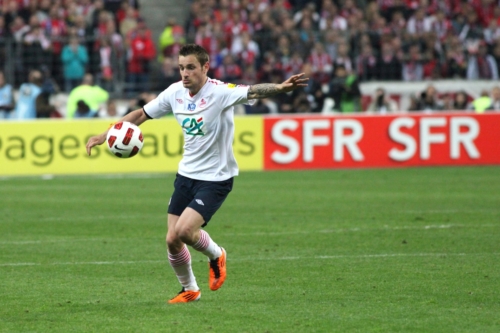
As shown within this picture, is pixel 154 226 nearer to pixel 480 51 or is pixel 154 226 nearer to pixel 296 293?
pixel 296 293

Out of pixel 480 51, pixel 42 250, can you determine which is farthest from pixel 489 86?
pixel 42 250

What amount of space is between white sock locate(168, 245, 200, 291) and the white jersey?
622mm

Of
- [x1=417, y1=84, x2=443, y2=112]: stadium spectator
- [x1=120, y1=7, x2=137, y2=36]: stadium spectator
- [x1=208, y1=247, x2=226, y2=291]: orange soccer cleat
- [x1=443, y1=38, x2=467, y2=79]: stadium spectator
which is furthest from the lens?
[x1=443, y1=38, x2=467, y2=79]: stadium spectator

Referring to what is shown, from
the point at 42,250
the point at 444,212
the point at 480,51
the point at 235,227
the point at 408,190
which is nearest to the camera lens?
the point at 42,250

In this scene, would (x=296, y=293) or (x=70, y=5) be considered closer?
(x=296, y=293)

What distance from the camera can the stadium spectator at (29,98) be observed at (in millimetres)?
22000

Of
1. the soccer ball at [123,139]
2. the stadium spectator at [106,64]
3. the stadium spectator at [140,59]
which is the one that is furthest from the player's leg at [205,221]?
the stadium spectator at [140,59]

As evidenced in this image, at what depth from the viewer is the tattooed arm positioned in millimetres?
7279

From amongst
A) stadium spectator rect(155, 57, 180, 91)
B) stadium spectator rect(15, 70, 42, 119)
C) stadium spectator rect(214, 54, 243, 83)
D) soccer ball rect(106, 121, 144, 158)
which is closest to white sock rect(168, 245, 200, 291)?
soccer ball rect(106, 121, 144, 158)

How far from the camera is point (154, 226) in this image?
12.8m

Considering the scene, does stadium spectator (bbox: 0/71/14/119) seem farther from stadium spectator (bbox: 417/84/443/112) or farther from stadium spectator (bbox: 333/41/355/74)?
stadium spectator (bbox: 417/84/443/112)

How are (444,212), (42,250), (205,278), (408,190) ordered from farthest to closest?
(408,190), (444,212), (42,250), (205,278)

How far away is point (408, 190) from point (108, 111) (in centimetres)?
761

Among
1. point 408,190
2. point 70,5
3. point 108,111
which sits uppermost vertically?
point 70,5
